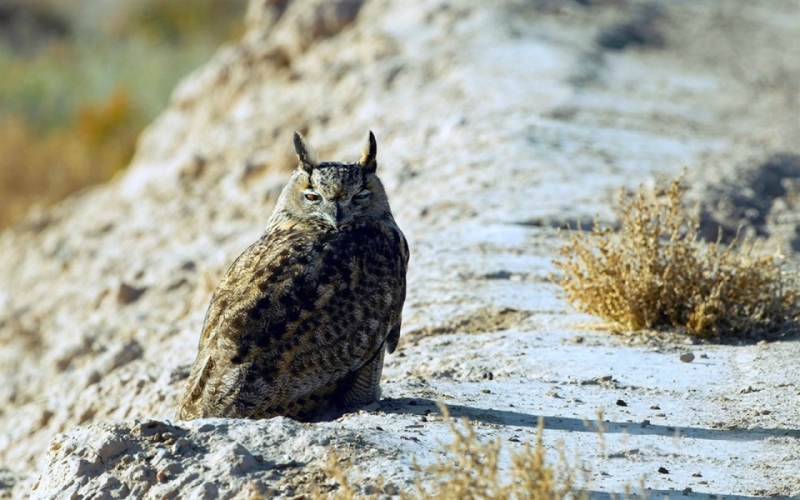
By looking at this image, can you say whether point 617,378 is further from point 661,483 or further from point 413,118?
point 413,118

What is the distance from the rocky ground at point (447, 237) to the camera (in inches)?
191

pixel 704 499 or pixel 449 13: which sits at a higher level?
pixel 449 13

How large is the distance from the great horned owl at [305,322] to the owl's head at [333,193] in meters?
0.01

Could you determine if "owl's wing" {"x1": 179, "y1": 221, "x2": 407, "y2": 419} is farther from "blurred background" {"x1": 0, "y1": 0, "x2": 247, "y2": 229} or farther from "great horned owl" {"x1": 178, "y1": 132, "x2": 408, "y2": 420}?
"blurred background" {"x1": 0, "y1": 0, "x2": 247, "y2": 229}

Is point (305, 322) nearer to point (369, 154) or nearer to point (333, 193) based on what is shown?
point (333, 193)

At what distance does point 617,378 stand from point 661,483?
1.60 metres

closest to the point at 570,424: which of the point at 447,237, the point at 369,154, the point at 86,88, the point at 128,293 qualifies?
the point at 369,154

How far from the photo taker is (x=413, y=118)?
12.2 m

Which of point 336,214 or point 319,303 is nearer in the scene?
point 319,303

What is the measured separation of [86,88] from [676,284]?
18.7 metres

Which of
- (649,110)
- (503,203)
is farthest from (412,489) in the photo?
(649,110)

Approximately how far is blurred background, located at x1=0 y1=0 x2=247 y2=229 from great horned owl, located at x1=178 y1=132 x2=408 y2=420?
41.6ft

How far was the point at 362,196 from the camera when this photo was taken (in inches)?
245

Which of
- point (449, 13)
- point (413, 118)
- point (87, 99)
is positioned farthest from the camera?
point (87, 99)
